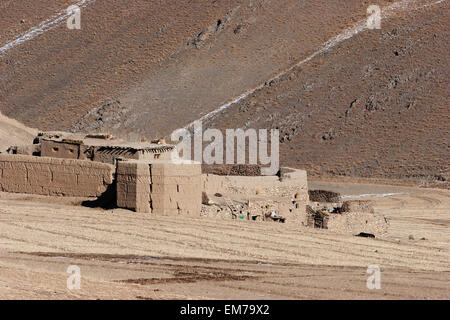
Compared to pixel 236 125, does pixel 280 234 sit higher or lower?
lower

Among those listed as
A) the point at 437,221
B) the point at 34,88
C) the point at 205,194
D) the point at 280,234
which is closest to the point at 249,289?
the point at 280,234

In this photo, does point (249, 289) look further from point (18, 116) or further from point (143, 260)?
point (18, 116)
